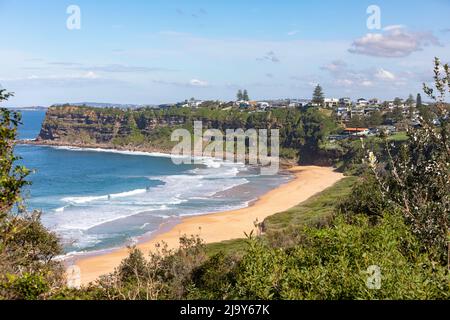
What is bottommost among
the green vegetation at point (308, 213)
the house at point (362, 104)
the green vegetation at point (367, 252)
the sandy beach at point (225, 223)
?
the sandy beach at point (225, 223)

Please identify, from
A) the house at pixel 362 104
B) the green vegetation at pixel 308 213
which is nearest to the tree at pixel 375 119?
the house at pixel 362 104

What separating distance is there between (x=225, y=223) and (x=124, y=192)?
2303 centimetres

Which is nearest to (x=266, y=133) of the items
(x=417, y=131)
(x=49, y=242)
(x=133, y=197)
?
(x=133, y=197)

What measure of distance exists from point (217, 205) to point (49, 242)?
3315 cm

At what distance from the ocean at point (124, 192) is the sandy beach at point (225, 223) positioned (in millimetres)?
1953

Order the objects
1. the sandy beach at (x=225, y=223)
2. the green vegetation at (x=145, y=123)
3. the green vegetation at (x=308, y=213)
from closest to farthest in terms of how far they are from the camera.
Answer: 1. the sandy beach at (x=225, y=223)
2. the green vegetation at (x=308, y=213)
3. the green vegetation at (x=145, y=123)

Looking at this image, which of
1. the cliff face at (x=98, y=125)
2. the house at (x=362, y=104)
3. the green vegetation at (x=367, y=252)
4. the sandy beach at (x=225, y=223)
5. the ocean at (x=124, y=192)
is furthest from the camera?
the house at (x=362, y=104)

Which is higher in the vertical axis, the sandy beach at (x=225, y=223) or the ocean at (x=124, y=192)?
the ocean at (x=124, y=192)

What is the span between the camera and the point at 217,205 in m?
52.0

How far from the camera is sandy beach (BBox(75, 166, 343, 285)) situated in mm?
31734

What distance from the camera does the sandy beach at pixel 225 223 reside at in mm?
31734

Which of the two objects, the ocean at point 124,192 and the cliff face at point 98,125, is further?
the cliff face at point 98,125

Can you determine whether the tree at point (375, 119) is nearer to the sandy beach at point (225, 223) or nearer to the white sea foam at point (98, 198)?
the sandy beach at point (225, 223)
